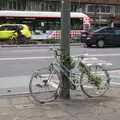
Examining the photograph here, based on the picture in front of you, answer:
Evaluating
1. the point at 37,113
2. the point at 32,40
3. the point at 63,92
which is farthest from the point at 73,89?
the point at 32,40

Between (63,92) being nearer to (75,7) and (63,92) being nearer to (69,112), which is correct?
(69,112)

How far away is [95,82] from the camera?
834 cm

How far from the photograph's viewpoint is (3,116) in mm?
6715

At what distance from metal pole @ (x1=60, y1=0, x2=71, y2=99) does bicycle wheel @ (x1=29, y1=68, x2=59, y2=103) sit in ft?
0.60

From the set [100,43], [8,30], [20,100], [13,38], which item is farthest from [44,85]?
[8,30]

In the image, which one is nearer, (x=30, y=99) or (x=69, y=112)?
(x=69, y=112)

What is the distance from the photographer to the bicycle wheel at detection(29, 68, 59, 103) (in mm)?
7848

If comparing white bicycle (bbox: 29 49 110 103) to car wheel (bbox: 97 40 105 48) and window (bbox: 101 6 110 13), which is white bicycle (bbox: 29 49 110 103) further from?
Answer: window (bbox: 101 6 110 13)

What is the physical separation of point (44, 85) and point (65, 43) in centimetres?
91

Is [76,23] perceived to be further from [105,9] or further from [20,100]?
[105,9]

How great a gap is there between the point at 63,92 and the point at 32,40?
86.7 feet

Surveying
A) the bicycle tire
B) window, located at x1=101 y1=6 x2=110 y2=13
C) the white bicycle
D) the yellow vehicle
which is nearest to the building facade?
window, located at x1=101 y1=6 x2=110 y2=13

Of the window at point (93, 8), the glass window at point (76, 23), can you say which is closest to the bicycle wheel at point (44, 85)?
the glass window at point (76, 23)

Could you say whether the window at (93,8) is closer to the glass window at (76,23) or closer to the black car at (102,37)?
the glass window at (76,23)
